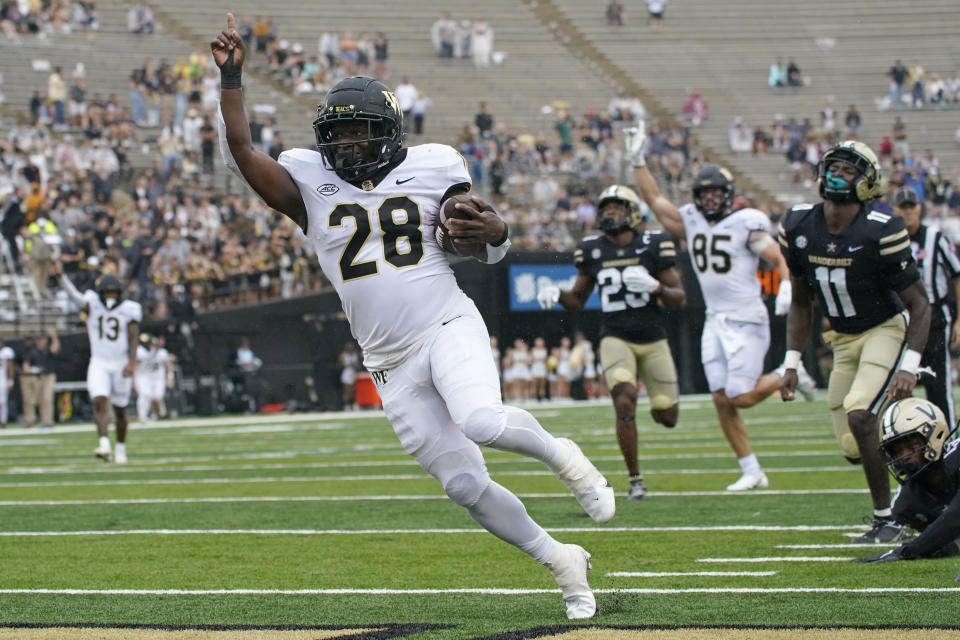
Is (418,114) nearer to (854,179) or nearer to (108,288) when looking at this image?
(108,288)

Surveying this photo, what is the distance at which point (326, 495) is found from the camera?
9188 mm

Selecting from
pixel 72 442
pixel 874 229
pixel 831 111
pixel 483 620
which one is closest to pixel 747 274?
pixel 874 229

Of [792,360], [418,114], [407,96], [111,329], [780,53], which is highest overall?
[780,53]

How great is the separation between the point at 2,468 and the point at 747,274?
22.2 ft

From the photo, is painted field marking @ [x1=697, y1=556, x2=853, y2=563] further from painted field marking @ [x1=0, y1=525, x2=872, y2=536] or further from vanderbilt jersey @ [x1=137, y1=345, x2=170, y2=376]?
vanderbilt jersey @ [x1=137, y1=345, x2=170, y2=376]

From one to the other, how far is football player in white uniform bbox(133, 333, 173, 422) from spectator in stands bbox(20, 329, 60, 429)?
4.01ft

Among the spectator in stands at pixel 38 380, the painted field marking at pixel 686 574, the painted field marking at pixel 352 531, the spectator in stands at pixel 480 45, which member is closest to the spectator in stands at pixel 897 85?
the spectator in stands at pixel 480 45

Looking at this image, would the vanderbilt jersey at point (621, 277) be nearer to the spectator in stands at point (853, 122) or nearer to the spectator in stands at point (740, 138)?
the spectator in stands at point (740, 138)

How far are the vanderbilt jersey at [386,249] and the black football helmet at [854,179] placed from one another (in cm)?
228

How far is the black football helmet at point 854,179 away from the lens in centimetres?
625

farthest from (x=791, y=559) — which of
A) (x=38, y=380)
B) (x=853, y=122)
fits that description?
(x=853, y=122)

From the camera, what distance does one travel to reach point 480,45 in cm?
3378

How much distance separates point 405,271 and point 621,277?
167 inches

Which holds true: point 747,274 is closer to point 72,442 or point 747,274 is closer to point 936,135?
point 72,442
